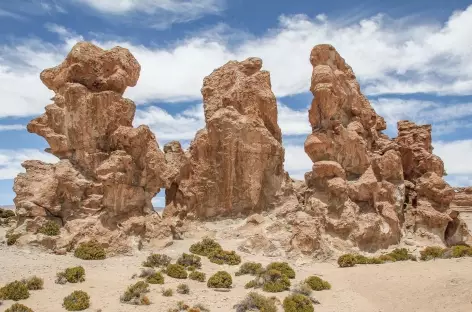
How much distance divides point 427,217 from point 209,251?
45.9ft

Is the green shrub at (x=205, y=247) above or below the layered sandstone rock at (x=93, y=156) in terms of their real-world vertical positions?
below

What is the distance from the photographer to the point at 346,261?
73.9 ft

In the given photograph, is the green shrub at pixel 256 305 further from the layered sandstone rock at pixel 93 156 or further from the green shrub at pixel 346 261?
the layered sandstone rock at pixel 93 156

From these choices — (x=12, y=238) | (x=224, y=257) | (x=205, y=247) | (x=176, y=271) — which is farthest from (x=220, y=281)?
(x=12, y=238)

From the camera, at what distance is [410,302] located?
17.0 metres

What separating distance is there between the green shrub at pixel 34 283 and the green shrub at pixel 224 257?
8718mm

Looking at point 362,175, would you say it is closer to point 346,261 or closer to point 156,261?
point 346,261

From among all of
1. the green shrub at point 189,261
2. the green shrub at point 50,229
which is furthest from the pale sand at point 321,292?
the green shrub at point 50,229

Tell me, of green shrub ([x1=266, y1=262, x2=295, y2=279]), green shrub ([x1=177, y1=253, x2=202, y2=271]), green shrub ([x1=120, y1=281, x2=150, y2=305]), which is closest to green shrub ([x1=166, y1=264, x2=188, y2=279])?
green shrub ([x1=177, y1=253, x2=202, y2=271])

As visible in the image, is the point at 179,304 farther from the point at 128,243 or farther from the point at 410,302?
the point at 410,302

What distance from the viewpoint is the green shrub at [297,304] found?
16031 mm

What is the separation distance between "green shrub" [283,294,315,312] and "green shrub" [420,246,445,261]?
998 cm

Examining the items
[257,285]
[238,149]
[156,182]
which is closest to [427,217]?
[238,149]

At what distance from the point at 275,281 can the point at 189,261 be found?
180 inches
